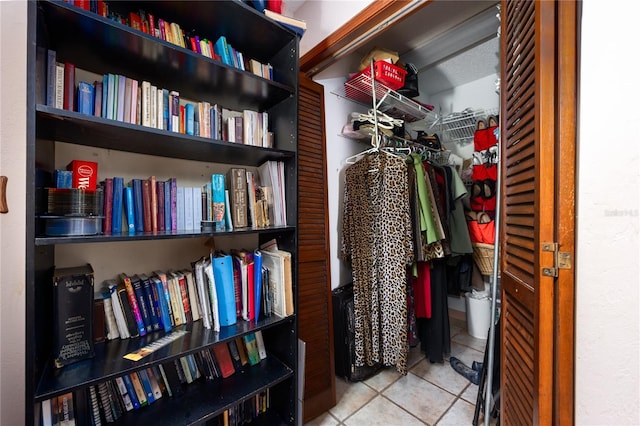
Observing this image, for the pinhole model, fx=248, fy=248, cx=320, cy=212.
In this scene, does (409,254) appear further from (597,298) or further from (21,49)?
(21,49)

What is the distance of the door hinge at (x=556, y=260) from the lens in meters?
0.63

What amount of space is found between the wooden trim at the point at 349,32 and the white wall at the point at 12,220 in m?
1.24

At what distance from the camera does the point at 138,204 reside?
96cm

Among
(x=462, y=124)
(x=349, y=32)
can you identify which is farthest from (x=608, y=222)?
(x=462, y=124)

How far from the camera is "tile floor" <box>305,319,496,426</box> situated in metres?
1.43

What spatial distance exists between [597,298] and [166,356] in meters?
1.23

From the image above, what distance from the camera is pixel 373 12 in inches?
46.2

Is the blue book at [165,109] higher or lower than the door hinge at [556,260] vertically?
higher

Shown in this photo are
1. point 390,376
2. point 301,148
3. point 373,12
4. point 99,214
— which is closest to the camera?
point 99,214

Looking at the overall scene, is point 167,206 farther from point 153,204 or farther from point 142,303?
point 142,303

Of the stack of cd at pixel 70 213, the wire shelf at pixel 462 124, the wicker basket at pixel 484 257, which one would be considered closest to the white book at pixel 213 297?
the stack of cd at pixel 70 213

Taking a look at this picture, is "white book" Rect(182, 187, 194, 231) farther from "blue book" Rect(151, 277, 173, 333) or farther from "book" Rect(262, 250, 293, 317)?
"book" Rect(262, 250, 293, 317)

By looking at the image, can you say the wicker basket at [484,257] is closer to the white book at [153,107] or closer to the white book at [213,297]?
the white book at [213,297]

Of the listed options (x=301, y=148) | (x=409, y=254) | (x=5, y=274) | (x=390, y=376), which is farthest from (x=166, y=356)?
(x=390, y=376)
